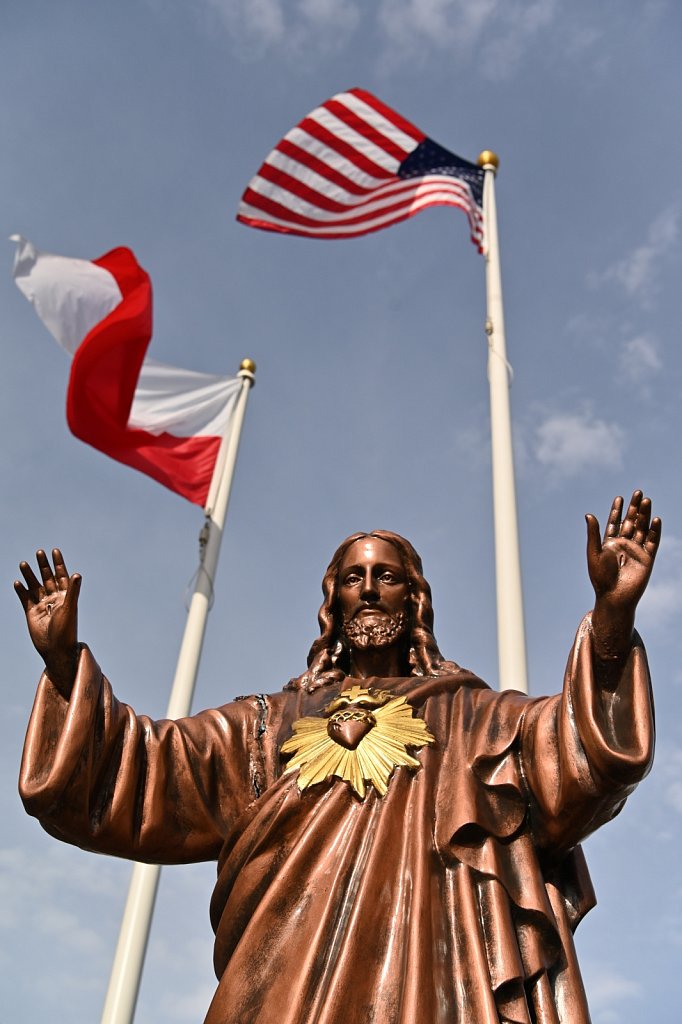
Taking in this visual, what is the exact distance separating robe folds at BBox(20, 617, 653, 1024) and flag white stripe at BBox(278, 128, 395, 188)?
31.6 feet

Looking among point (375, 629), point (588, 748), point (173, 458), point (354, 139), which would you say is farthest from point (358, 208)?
point (588, 748)

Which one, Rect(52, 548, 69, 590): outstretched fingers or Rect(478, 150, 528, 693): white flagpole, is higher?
Rect(478, 150, 528, 693): white flagpole

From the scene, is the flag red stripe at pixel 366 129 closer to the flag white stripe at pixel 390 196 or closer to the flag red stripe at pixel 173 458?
the flag white stripe at pixel 390 196

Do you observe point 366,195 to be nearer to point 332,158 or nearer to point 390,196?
point 390,196

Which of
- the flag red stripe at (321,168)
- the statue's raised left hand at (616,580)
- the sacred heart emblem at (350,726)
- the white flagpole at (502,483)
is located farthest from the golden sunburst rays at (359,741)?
the flag red stripe at (321,168)

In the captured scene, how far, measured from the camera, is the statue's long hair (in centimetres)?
548

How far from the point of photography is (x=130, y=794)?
4785 millimetres

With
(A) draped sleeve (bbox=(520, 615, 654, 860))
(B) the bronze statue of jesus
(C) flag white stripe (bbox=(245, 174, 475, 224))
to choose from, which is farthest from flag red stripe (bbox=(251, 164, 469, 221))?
(A) draped sleeve (bbox=(520, 615, 654, 860))

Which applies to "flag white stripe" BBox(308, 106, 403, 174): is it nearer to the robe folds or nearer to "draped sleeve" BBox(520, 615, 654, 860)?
the robe folds

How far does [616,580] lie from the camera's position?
4.36 metres

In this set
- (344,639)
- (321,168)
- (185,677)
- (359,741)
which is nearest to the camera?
(359,741)

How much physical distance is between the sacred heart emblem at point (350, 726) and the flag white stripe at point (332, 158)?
9.96 meters

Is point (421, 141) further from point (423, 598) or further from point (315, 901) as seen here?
point (315, 901)

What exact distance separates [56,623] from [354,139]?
34.0 ft
